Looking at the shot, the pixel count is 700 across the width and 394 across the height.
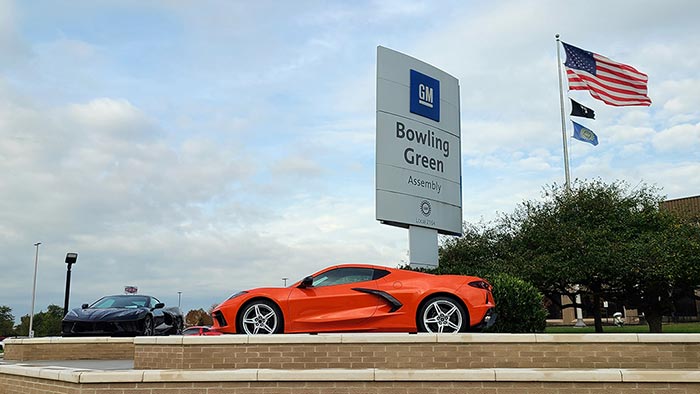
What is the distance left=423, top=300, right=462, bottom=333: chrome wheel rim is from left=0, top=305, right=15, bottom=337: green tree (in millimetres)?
65125

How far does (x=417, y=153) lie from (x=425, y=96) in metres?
1.74

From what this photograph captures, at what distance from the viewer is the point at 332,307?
33.9ft

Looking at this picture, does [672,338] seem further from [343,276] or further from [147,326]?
[147,326]

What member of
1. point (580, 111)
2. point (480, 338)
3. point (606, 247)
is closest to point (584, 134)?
point (580, 111)

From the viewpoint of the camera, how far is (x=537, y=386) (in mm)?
8594

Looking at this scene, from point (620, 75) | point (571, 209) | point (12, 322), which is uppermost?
point (620, 75)

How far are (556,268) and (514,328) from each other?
9136 millimetres

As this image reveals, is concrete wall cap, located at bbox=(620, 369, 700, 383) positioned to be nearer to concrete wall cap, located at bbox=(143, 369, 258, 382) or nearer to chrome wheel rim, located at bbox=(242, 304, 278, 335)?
concrete wall cap, located at bbox=(143, 369, 258, 382)

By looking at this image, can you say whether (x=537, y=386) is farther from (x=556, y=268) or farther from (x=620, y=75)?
(x=620, y=75)

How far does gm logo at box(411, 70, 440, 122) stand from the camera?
17.5 m

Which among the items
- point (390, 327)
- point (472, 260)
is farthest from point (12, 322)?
point (390, 327)

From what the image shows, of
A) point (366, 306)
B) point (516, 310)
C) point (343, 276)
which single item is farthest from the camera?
point (516, 310)

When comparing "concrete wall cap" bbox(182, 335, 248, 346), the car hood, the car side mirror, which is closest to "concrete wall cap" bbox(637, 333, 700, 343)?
the car side mirror

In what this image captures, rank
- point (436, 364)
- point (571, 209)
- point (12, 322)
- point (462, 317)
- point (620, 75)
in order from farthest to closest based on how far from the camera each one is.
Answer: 1. point (12, 322)
2. point (620, 75)
3. point (571, 209)
4. point (462, 317)
5. point (436, 364)
